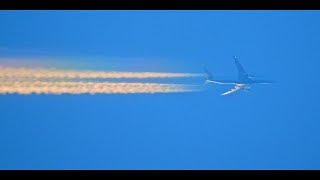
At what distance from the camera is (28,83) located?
2586 cm
